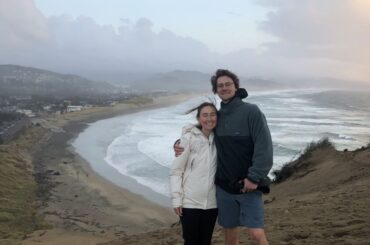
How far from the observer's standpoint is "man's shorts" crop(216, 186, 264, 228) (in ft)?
11.9

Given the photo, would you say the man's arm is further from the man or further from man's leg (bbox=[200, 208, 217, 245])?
man's leg (bbox=[200, 208, 217, 245])

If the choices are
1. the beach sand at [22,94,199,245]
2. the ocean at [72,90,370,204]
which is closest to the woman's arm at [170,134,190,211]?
the beach sand at [22,94,199,245]

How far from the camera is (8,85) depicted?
192m

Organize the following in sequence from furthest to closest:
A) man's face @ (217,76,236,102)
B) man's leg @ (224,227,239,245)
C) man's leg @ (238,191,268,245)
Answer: man's leg @ (224,227,239,245) → man's face @ (217,76,236,102) → man's leg @ (238,191,268,245)

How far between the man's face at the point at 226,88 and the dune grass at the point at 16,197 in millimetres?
11667

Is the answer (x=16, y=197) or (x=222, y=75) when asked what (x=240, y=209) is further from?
(x=16, y=197)

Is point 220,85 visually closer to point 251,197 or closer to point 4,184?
point 251,197

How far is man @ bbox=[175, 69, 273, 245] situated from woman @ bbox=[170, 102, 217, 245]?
68 millimetres

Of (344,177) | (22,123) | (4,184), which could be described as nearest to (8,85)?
(22,123)

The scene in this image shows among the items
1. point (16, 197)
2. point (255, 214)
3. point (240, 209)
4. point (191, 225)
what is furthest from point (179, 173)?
point (16, 197)

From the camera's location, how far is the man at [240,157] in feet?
11.4

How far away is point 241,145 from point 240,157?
94mm

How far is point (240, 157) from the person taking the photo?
11.8ft

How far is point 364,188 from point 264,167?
23.6ft
